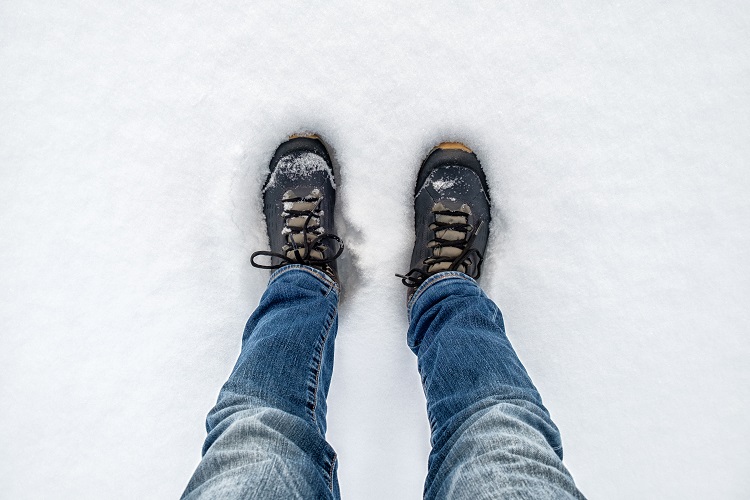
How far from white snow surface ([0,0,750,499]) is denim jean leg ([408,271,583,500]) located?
0.57 feet

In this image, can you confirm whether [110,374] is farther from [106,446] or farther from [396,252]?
[396,252]

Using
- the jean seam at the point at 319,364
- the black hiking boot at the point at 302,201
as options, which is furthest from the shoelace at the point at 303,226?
the jean seam at the point at 319,364

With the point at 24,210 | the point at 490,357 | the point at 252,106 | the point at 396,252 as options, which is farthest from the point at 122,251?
the point at 490,357

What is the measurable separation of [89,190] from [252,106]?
394 mm

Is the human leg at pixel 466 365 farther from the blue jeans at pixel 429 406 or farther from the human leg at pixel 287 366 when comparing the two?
the human leg at pixel 287 366

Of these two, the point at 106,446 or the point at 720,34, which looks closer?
the point at 720,34

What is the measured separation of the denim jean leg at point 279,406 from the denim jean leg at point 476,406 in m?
0.17

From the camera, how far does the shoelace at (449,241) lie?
2.83 feet

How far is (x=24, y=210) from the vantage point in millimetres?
889

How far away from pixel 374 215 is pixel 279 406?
0.44 meters

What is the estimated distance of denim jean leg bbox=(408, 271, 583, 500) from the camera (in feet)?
1.57

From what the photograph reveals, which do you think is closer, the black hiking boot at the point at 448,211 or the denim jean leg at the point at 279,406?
the denim jean leg at the point at 279,406

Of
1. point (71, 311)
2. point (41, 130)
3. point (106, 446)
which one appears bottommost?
point (106, 446)

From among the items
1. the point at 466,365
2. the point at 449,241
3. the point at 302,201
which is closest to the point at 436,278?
the point at 449,241
